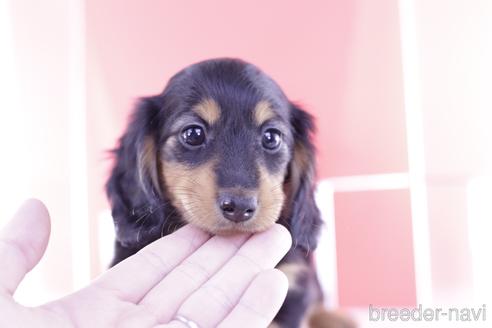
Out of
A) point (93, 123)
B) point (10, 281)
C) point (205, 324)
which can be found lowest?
point (205, 324)

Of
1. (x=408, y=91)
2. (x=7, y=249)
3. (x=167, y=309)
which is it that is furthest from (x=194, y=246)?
(x=408, y=91)

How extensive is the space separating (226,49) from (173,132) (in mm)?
630

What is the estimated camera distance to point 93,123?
6.00ft

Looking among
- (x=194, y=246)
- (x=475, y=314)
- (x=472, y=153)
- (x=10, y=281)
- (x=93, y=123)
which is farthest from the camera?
(x=93, y=123)

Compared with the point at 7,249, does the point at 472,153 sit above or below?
above

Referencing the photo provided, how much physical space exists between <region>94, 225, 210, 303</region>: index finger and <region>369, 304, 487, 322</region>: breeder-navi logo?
0.65 meters

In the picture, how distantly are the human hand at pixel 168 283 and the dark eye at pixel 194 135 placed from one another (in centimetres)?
19

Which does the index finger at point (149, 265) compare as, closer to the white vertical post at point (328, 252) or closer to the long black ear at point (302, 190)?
the long black ear at point (302, 190)

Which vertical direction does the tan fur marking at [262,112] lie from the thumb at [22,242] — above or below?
above

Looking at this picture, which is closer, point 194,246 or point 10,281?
point 10,281

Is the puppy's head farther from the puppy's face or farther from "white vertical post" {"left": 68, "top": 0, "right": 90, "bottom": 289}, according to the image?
"white vertical post" {"left": 68, "top": 0, "right": 90, "bottom": 289}

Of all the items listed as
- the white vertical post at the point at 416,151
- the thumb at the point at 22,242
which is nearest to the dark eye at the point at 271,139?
the thumb at the point at 22,242

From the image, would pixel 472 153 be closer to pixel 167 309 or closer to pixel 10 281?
pixel 167 309

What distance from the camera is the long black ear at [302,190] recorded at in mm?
1281
